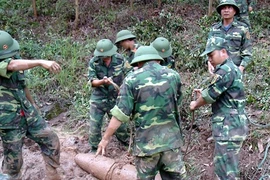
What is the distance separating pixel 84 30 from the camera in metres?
10.8

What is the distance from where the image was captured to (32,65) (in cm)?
399

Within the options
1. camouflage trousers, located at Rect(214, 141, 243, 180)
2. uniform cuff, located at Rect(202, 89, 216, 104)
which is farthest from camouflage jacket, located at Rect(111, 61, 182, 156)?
camouflage trousers, located at Rect(214, 141, 243, 180)

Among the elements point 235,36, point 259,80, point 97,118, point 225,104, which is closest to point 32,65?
point 97,118

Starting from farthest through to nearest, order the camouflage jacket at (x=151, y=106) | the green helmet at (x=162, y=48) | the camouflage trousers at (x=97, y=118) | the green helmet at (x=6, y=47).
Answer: the camouflage trousers at (x=97, y=118), the green helmet at (x=162, y=48), the green helmet at (x=6, y=47), the camouflage jacket at (x=151, y=106)

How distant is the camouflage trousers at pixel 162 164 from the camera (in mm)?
4000

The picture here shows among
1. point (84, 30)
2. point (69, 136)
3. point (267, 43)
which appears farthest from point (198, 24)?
point (69, 136)

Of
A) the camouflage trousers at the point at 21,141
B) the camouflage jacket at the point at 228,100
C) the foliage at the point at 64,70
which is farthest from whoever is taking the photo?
the foliage at the point at 64,70

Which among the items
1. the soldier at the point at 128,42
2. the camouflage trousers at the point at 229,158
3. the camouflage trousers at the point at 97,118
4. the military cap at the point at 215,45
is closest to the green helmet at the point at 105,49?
the soldier at the point at 128,42

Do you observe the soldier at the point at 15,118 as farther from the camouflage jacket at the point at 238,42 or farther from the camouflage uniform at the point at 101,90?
the camouflage jacket at the point at 238,42

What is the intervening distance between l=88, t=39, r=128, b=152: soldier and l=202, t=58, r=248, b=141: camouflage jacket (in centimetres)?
176

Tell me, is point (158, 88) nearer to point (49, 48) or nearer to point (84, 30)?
point (49, 48)

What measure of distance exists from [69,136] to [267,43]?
5123 millimetres

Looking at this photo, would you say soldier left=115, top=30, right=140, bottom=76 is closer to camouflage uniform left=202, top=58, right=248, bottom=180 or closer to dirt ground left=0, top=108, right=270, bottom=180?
dirt ground left=0, top=108, right=270, bottom=180

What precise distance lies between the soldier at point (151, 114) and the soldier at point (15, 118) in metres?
1.27
